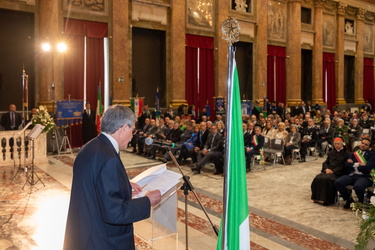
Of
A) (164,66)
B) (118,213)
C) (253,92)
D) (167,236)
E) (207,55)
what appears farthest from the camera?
(253,92)

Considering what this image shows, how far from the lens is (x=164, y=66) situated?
59.6 ft

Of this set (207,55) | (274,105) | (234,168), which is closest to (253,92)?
(274,105)

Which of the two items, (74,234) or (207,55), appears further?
(207,55)

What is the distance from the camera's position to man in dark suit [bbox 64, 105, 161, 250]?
2289mm

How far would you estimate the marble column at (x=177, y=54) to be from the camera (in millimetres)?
17797

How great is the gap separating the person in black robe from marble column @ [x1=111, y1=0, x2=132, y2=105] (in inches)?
400

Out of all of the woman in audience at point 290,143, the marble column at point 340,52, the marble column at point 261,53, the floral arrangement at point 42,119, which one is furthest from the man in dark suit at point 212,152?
the marble column at point 340,52

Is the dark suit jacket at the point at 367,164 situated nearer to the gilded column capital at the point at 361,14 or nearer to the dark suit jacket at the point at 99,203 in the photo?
the dark suit jacket at the point at 99,203

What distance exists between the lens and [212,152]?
10.3m

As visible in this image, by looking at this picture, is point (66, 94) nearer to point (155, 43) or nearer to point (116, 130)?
point (155, 43)

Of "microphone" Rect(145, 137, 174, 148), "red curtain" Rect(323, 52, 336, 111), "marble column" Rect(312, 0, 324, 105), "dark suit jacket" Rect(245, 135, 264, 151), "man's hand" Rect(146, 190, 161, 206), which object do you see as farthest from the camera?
"red curtain" Rect(323, 52, 336, 111)

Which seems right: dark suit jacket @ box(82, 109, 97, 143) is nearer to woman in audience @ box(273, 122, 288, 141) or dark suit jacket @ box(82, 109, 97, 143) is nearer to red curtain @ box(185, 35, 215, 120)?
red curtain @ box(185, 35, 215, 120)

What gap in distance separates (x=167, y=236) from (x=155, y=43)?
14.3 meters

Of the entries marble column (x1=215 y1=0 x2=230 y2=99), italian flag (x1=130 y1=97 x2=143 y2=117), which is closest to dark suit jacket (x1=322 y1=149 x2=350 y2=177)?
italian flag (x1=130 y1=97 x2=143 y2=117)
